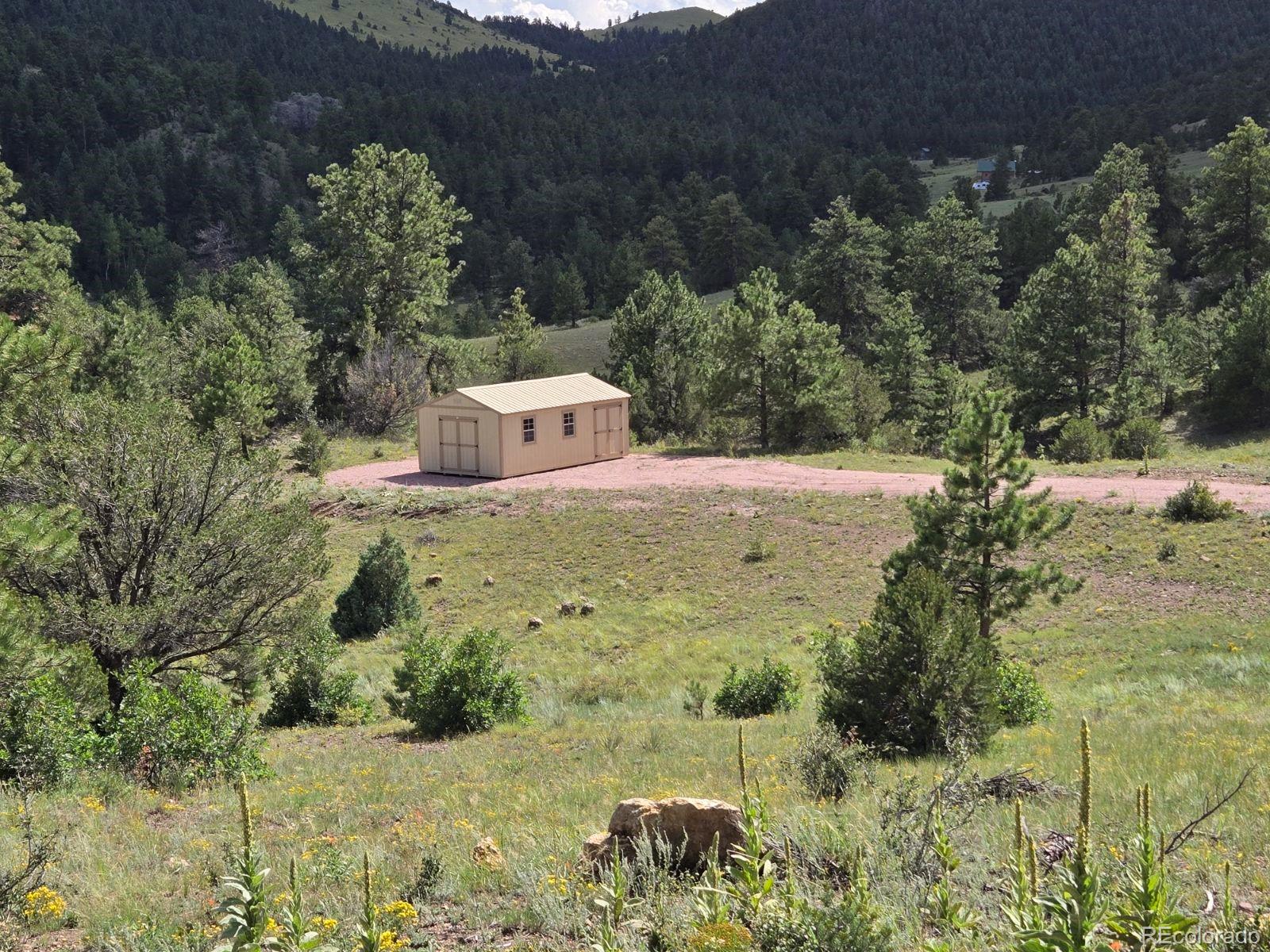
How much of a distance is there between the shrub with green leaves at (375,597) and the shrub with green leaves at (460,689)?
7.78 meters

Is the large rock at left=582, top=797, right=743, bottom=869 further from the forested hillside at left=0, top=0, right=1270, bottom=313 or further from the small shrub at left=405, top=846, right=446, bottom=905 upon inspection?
the forested hillside at left=0, top=0, right=1270, bottom=313

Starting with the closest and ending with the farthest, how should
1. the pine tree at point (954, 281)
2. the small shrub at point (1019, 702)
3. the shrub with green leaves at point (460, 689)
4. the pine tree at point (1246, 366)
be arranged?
the small shrub at point (1019, 702) < the shrub with green leaves at point (460, 689) < the pine tree at point (1246, 366) < the pine tree at point (954, 281)

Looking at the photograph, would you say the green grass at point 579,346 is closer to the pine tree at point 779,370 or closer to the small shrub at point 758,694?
the pine tree at point 779,370

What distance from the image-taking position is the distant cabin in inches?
4402

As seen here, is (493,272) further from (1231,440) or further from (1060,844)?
(1060,844)

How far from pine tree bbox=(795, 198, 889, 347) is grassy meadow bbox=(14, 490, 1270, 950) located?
32021mm

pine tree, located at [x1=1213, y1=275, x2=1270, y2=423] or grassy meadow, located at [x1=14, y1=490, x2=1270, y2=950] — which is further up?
pine tree, located at [x1=1213, y1=275, x2=1270, y2=423]

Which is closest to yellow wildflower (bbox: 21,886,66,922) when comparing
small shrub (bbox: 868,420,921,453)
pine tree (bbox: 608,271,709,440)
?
small shrub (bbox: 868,420,921,453)

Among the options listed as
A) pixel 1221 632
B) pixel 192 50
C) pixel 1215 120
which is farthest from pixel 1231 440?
pixel 192 50

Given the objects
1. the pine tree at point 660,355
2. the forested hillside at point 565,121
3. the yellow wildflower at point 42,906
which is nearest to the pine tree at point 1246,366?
the pine tree at point 660,355

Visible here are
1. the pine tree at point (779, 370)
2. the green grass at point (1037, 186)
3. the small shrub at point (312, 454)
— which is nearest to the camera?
the small shrub at point (312, 454)

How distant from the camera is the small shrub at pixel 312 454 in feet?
118

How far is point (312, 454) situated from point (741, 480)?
15.7 m

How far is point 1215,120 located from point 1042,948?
361ft
